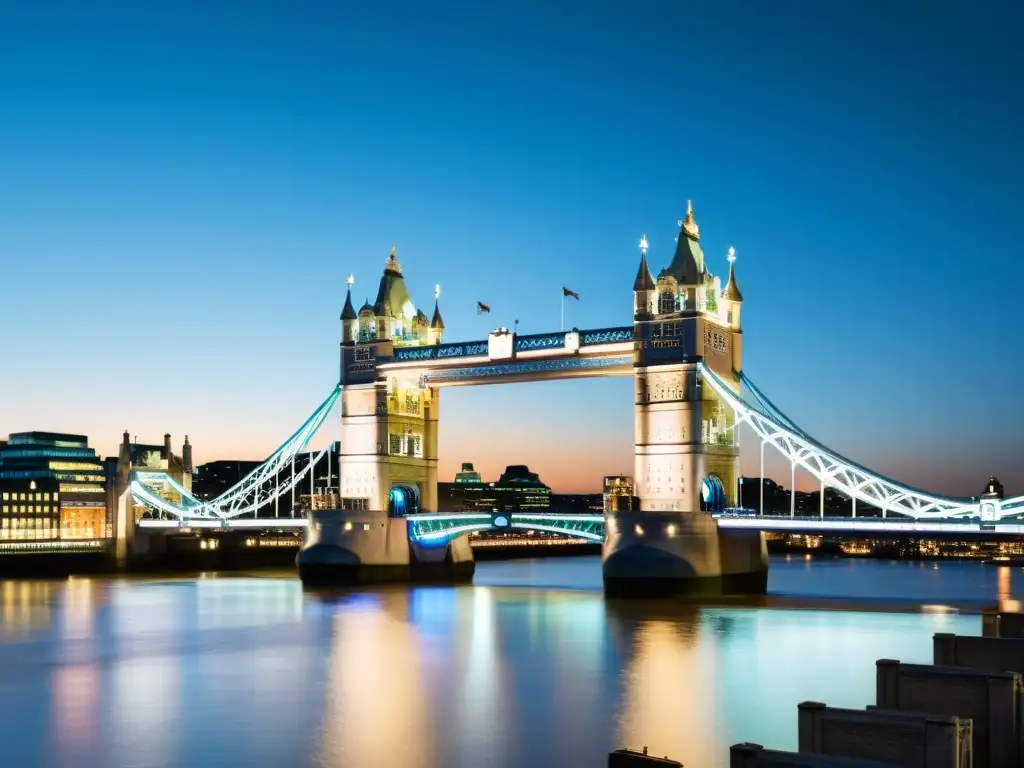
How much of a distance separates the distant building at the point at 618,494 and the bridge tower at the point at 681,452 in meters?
0.55

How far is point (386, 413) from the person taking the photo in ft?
201

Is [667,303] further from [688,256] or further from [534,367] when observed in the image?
[534,367]

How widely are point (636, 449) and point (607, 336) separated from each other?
16.3ft

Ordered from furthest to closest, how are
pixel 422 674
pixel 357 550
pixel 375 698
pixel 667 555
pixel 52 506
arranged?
pixel 52 506 < pixel 357 550 < pixel 667 555 < pixel 422 674 < pixel 375 698

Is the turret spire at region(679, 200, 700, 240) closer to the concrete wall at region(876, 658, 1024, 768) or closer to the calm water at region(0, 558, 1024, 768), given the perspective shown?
the calm water at region(0, 558, 1024, 768)

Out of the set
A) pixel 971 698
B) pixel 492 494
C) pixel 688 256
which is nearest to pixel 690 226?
pixel 688 256

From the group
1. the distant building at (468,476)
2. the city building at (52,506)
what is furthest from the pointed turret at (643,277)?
the distant building at (468,476)

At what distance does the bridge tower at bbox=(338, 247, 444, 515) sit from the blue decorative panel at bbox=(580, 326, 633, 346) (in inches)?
383

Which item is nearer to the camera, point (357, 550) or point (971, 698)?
point (971, 698)

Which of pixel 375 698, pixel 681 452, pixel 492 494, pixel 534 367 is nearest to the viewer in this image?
pixel 375 698

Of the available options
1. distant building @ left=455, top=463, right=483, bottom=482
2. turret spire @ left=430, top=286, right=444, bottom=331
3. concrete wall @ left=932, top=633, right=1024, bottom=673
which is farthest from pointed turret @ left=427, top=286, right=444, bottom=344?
distant building @ left=455, top=463, right=483, bottom=482

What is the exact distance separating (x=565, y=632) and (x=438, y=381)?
22.5 meters

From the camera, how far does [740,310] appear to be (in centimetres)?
5603

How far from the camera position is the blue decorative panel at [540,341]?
5538cm
